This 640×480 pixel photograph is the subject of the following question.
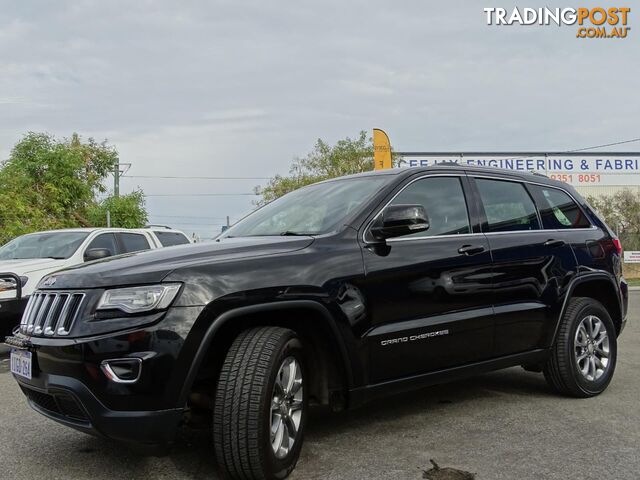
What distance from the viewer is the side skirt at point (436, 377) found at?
3707mm

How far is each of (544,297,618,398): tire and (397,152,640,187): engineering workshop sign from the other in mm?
25215

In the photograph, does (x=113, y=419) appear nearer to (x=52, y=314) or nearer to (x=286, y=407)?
(x=52, y=314)

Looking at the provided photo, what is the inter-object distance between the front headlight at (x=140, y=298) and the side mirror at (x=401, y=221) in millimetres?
1332

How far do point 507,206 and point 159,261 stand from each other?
277 cm

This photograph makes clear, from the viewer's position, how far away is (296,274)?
3.44 meters

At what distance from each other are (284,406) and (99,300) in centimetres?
109

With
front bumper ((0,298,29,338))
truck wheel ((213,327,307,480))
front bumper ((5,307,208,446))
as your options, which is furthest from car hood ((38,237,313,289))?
front bumper ((0,298,29,338))

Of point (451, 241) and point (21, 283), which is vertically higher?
point (451, 241)

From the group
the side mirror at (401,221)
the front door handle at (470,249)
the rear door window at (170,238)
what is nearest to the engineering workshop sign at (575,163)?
the rear door window at (170,238)

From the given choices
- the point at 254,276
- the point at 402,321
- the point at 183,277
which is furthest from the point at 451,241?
the point at 183,277

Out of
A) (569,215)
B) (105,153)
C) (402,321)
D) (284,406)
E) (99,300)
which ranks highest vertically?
(105,153)

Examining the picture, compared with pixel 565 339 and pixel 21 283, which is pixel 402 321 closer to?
pixel 565 339

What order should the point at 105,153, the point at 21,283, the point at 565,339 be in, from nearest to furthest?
the point at 565,339 → the point at 21,283 → the point at 105,153

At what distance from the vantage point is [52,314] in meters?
3.26
